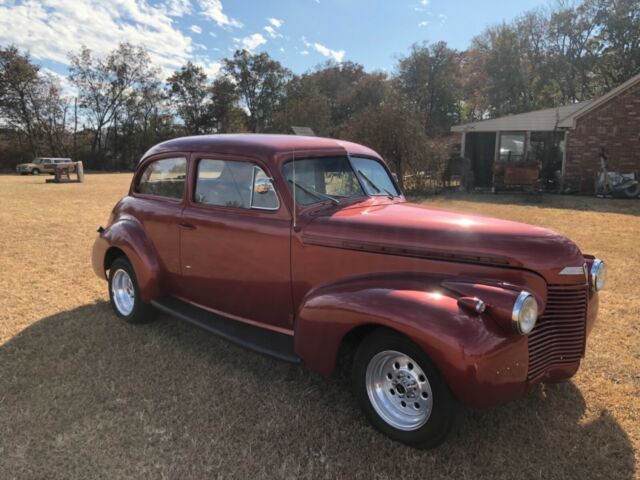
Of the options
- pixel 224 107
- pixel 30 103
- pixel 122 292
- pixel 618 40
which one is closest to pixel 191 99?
pixel 224 107

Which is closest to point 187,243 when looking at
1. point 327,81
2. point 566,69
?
point 566,69

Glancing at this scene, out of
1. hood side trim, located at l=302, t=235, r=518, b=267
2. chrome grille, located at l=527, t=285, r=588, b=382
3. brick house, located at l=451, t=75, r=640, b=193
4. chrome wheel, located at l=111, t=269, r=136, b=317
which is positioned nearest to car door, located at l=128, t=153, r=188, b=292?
chrome wheel, located at l=111, t=269, r=136, b=317

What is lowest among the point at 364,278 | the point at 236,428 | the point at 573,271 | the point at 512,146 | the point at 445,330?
the point at 236,428

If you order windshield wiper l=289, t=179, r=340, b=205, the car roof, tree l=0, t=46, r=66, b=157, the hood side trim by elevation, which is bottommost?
the hood side trim

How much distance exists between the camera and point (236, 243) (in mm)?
3535

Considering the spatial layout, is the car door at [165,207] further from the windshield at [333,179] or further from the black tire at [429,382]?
the black tire at [429,382]

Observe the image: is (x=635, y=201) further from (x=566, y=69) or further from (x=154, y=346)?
(x=566, y=69)

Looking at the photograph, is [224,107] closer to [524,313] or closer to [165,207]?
[165,207]

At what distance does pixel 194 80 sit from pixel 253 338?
2161 inches

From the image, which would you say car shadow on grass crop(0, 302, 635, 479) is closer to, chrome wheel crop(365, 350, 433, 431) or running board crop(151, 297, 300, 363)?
chrome wheel crop(365, 350, 433, 431)

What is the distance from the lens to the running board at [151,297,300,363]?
3160mm

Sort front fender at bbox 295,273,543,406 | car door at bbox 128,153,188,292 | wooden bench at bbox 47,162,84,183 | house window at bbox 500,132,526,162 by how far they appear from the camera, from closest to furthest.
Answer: front fender at bbox 295,273,543,406, car door at bbox 128,153,188,292, house window at bbox 500,132,526,162, wooden bench at bbox 47,162,84,183

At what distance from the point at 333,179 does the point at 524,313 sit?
5.97 feet

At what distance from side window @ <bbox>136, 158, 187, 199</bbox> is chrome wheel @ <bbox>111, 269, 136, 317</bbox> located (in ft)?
2.94
